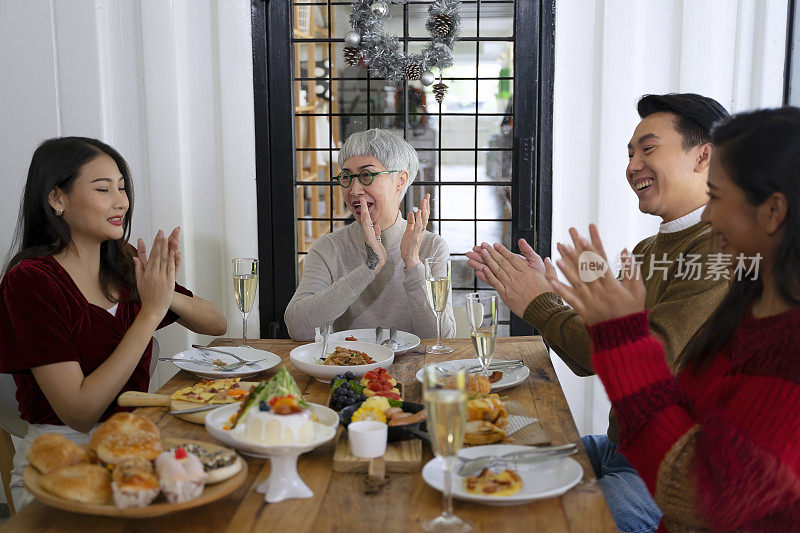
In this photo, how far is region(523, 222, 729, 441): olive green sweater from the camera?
1828 mm

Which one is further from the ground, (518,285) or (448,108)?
(448,108)

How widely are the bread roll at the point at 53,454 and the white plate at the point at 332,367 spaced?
709 millimetres

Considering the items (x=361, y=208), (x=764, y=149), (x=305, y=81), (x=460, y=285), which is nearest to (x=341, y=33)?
(x=305, y=81)

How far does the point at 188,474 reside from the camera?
1139 mm

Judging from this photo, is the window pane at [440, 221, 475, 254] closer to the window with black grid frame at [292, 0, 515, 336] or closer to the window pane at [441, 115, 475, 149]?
the window with black grid frame at [292, 0, 515, 336]

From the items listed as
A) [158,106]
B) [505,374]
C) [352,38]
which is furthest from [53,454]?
[352,38]

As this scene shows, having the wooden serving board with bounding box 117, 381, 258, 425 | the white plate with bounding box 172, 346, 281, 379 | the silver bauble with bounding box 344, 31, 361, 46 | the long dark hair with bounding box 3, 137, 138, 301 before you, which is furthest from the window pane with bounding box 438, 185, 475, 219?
the wooden serving board with bounding box 117, 381, 258, 425

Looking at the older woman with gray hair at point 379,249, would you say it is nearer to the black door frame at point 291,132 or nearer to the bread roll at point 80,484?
the black door frame at point 291,132

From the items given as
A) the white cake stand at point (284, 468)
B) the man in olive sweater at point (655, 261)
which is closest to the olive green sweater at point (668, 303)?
the man in olive sweater at point (655, 261)

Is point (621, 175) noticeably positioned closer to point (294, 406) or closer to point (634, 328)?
point (634, 328)

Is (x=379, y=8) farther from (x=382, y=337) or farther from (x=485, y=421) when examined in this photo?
(x=485, y=421)

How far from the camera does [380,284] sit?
2.71 metres

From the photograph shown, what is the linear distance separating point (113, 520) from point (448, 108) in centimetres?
239

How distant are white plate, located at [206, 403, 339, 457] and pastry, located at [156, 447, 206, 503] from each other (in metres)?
0.09
